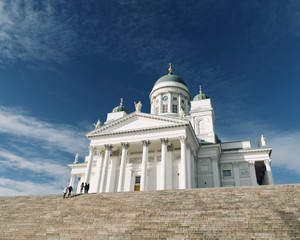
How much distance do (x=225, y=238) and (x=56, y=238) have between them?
26.1 ft

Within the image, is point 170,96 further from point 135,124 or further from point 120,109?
point 135,124

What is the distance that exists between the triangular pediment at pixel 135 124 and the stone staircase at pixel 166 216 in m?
10.6

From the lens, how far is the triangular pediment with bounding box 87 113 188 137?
26.6 meters

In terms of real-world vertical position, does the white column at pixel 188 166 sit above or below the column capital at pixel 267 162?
below

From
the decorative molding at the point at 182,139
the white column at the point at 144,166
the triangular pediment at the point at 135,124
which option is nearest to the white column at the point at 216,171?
the decorative molding at the point at 182,139

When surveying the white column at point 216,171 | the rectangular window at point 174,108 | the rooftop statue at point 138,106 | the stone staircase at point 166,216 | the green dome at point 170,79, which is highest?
the green dome at point 170,79

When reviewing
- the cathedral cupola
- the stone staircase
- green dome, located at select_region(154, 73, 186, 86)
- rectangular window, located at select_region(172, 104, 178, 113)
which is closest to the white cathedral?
rectangular window, located at select_region(172, 104, 178, 113)

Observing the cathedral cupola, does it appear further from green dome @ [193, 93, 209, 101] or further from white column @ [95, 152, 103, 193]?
white column @ [95, 152, 103, 193]

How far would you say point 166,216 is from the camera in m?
12.3

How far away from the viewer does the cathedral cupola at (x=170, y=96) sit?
41.1 meters

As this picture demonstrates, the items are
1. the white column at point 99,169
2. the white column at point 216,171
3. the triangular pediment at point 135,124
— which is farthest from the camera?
the white column at point 216,171

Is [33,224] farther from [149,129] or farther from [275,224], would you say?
[149,129]

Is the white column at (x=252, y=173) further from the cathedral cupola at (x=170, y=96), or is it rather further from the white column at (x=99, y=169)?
the white column at (x=99, y=169)

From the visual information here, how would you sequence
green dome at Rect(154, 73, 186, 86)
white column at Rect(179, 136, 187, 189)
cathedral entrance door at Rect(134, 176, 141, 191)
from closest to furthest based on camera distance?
white column at Rect(179, 136, 187, 189), cathedral entrance door at Rect(134, 176, 141, 191), green dome at Rect(154, 73, 186, 86)
